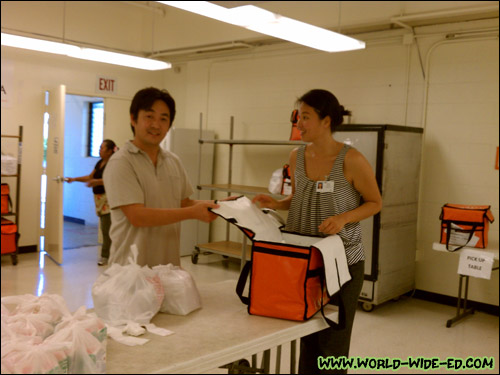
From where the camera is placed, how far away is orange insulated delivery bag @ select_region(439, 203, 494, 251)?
176 inches

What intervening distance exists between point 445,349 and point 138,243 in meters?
2.86

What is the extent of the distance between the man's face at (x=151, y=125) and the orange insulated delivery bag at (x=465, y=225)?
3264mm

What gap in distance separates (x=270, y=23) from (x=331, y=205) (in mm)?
1932

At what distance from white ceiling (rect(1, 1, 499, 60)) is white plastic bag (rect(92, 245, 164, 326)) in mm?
4102

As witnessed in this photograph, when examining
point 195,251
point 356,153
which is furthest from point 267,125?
point 356,153

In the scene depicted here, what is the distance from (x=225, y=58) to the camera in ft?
23.5

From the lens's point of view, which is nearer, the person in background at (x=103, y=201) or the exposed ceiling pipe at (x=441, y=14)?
the exposed ceiling pipe at (x=441, y=14)

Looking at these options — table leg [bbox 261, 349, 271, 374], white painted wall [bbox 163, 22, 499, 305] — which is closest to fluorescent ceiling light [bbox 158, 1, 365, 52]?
white painted wall [bbox 163, 22, 499, 305]

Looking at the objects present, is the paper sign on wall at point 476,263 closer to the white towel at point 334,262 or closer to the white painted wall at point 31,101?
the white towel at point 334,262

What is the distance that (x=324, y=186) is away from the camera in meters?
2.12

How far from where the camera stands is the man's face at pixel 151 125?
7.00ft

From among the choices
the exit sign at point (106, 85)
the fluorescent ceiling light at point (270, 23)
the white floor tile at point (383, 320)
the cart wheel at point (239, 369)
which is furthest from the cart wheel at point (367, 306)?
the exit sign at point (106, 85)

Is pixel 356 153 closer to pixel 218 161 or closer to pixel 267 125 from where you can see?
pixel 267 125

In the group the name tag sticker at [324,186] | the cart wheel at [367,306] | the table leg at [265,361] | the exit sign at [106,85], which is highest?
the exit sign at [106,85]
